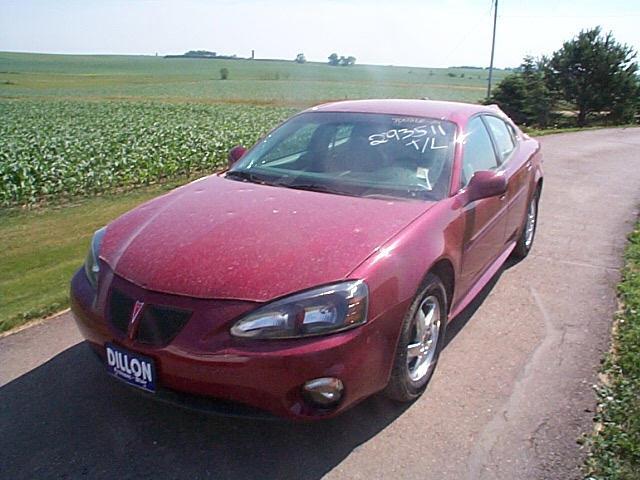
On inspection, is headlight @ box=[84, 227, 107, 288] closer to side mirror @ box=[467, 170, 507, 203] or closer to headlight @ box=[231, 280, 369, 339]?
headlight @ box=[231, 280, 369, 339]

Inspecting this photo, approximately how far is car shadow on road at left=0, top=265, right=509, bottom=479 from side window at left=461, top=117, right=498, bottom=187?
5.34 ft

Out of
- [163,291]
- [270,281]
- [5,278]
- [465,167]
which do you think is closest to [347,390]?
[270,281]

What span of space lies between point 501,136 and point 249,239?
2.91 meters

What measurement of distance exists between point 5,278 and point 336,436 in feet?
13.2

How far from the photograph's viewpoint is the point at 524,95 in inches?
936

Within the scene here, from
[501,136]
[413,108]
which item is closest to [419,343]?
[413,108]

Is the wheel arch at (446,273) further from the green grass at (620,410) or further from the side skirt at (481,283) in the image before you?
the green grass at (620,410)

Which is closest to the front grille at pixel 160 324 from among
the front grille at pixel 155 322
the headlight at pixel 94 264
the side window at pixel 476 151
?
the front grille at pixel 155 322

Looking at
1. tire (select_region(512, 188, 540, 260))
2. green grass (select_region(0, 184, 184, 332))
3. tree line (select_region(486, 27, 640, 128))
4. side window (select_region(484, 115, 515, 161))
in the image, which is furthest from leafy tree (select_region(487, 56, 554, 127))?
side window (select_region(484, 115, 515, 161))

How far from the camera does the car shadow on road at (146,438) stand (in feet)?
8.54

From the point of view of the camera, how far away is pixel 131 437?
2812mm

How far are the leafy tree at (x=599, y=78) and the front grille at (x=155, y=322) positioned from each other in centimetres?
2968

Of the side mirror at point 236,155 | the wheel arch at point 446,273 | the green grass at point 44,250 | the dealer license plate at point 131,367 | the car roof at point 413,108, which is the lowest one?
the green grass at point 44,250

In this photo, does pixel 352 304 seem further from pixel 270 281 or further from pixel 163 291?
pixel 163 291
